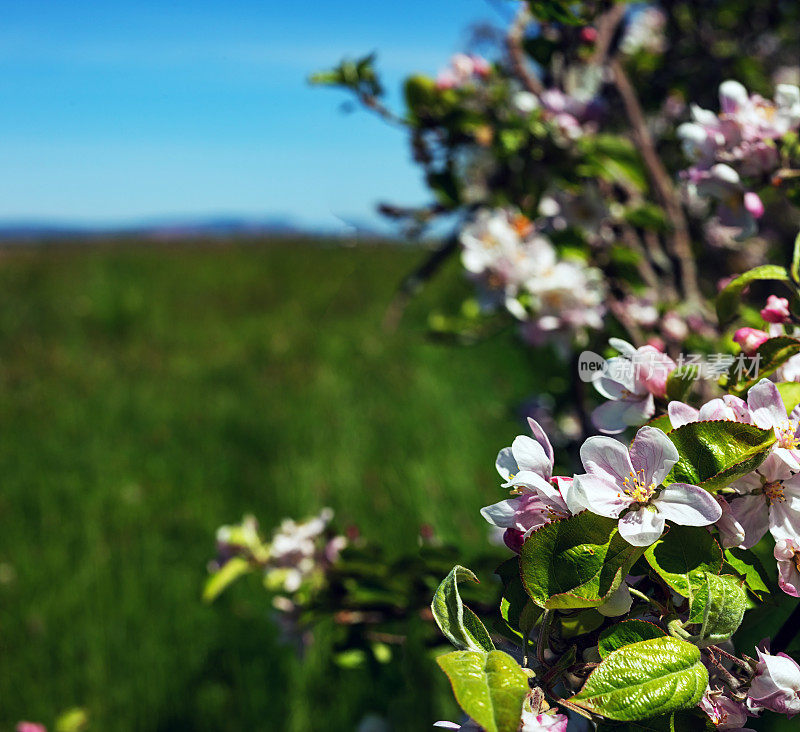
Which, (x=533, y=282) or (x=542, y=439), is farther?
(x=533, y=282)

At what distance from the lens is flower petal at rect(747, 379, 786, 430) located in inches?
17.8

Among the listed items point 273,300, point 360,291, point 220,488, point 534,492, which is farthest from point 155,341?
point 534,492

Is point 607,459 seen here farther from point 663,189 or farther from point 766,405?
point 663,189

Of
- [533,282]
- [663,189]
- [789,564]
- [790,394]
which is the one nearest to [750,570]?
[789,564]

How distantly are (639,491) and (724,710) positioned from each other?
15 cm

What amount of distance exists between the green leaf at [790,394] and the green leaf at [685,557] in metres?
0.12

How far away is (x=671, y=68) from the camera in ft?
4.89

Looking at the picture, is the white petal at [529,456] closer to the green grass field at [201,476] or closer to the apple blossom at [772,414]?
the apple blossom at [772,414]

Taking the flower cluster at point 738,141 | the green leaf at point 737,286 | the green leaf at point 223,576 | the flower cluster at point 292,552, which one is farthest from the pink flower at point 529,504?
the green leaf at point 223,576

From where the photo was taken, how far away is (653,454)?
439 millimetres

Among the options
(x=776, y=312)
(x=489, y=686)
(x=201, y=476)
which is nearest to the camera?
(x=489, y=686)

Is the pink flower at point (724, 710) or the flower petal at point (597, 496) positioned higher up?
the flower petal at point (597, 496)

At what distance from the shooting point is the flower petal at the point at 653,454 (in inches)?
16.8

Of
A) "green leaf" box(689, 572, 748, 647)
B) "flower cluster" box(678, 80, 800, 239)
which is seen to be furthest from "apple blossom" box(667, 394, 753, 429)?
"flower cluster" box(678, 80, 800, 239)
